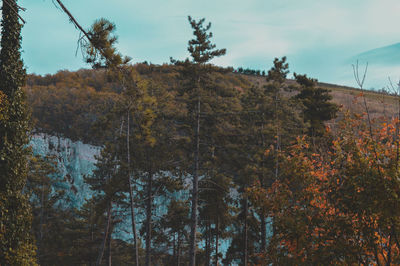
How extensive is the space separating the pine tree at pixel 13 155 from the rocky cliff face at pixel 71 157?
30091mm

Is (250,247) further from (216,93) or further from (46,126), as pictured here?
(46,126)

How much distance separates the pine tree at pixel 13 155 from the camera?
34.1 ft

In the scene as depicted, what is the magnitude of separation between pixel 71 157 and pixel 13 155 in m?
33.4

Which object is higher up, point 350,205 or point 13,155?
point 13,155

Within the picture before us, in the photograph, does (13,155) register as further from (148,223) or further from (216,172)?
(216,172)

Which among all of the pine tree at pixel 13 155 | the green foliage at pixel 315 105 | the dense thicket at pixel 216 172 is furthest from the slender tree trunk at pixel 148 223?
the green foliage at pixel 315 105

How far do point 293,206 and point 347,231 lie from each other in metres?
2.35

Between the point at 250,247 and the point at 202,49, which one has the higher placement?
the point at 202,49

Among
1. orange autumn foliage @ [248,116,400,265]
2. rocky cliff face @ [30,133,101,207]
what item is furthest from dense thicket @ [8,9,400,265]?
rocky cliff face @ [30,133,101,207]

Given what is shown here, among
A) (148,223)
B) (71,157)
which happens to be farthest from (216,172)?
(71,157)

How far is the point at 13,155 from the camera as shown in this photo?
10.8 m

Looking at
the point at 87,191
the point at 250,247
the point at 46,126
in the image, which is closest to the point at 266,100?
the point at 250,247

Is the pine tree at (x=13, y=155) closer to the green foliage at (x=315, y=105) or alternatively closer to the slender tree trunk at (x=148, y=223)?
the slender tree trunk at (x=148, y=223)

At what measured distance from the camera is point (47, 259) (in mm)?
25625
